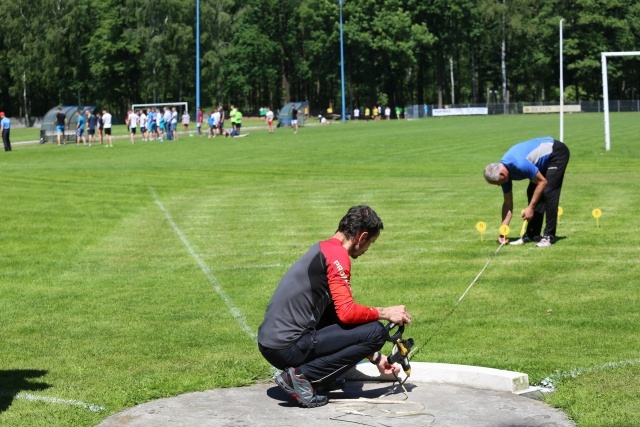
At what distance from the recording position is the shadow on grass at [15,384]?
775cm

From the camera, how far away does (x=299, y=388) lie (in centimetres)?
731

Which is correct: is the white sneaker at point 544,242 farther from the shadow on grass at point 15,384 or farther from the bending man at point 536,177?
the shadow on grass at point 15,384

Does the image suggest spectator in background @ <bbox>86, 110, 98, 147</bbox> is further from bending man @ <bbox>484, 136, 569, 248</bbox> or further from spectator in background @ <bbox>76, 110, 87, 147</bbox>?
bending man @ <bbox>484, 136, 569, 248</bbox>

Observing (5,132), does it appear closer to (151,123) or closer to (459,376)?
(151,123)

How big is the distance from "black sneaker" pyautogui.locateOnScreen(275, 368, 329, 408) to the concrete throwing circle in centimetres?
6

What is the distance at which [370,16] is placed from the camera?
11006cm

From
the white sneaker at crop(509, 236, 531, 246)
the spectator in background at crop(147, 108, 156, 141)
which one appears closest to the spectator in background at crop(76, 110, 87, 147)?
the spectator in background at crop(147, 108, 156, 141)

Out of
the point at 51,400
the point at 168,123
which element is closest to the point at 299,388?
the point at 51,400

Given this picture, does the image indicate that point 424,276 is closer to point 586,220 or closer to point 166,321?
point 166,321

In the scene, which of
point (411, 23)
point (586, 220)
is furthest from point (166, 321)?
point (411, 23)

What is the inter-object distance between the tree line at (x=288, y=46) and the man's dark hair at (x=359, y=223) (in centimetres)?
9534

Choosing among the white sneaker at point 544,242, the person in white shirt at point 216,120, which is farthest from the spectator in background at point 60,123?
the white sneaker at point 544,242

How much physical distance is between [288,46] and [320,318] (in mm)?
113327

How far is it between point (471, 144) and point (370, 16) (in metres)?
68.8
